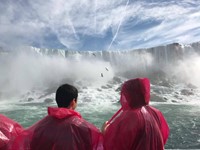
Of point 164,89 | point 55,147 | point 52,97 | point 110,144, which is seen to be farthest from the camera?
point 164,89

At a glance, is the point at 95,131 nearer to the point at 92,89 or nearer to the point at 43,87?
the point at 92,89

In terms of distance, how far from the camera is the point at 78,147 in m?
2.25

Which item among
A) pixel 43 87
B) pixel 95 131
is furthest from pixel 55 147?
pixel 43 87

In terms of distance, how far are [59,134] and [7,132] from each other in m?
0.52

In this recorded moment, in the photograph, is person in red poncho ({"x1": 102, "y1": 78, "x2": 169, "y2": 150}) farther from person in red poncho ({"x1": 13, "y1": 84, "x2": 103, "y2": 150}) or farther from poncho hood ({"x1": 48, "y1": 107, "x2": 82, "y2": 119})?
poncho hood ({"x1": 48, "y1": 107, "x2": 82, "y2": 119})

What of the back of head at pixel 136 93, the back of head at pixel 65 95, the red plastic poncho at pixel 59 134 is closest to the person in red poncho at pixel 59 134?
the red plastic poncho at pixel 59 134

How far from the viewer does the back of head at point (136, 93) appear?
8.28 ft

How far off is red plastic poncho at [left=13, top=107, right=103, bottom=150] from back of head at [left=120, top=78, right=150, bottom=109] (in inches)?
18.2

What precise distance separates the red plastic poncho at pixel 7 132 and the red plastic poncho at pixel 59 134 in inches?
5.6

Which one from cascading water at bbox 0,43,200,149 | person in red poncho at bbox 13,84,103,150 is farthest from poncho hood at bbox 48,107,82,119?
Answer: cascading water at bbox 0,43,200,149

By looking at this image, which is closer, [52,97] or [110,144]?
[110,144]

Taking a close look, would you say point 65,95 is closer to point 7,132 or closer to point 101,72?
point 7,132

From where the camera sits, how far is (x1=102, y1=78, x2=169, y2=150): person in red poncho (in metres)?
2.43

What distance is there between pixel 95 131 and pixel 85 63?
4128 centimetres
